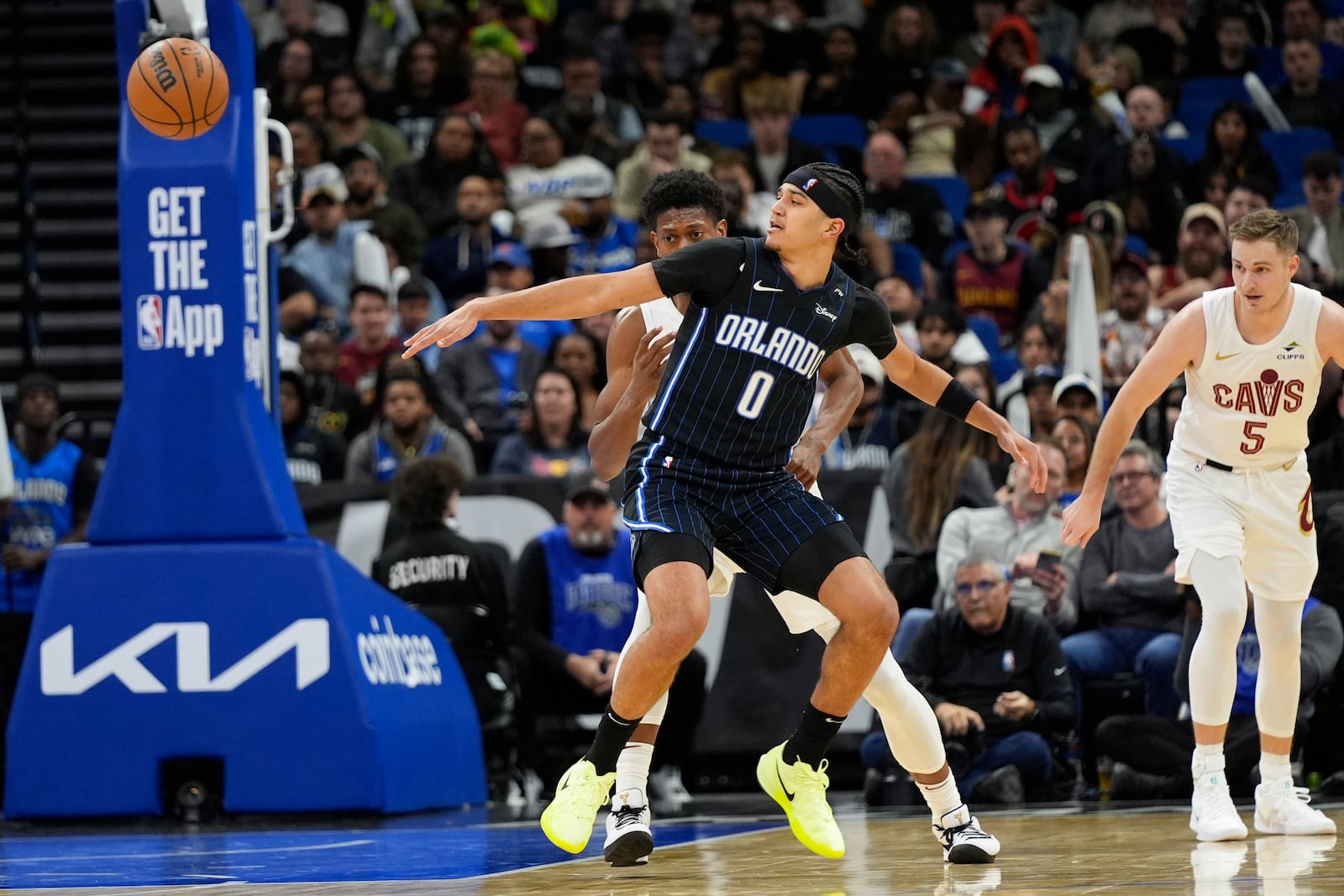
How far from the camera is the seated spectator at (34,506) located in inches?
401

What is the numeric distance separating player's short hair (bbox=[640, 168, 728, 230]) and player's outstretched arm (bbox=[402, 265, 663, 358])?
980 mm

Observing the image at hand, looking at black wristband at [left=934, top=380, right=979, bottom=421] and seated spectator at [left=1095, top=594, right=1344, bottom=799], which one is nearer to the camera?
black wristband at [left=934, top=380, right=979, bottom=421]

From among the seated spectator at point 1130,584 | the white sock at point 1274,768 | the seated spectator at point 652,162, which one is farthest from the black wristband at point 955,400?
the seated spectator at point 652,162

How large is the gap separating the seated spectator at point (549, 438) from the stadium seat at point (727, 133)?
209 inches

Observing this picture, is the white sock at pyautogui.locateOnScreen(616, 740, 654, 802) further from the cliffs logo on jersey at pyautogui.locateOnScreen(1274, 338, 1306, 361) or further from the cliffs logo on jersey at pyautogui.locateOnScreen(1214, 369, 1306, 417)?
the cliffs logo on jersey at pyautogui.locateOnScreen(1274, 338, 1306, 361)

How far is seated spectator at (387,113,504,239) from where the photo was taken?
14.6 m

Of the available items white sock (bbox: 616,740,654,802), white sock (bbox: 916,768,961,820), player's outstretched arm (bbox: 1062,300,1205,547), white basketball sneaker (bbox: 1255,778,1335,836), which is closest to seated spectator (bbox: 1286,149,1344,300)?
player's outstretched arm (bbox: 1062,300,1205,547)

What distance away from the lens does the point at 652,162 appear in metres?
14.0

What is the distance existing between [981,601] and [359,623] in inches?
113

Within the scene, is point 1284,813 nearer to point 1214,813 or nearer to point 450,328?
point 1214,813

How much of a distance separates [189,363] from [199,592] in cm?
100

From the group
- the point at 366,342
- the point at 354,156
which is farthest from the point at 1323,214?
the point at 354,156

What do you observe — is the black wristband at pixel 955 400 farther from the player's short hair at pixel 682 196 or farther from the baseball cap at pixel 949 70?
the baseball cap at pixel 949 70

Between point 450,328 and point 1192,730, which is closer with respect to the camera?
point 450,328
